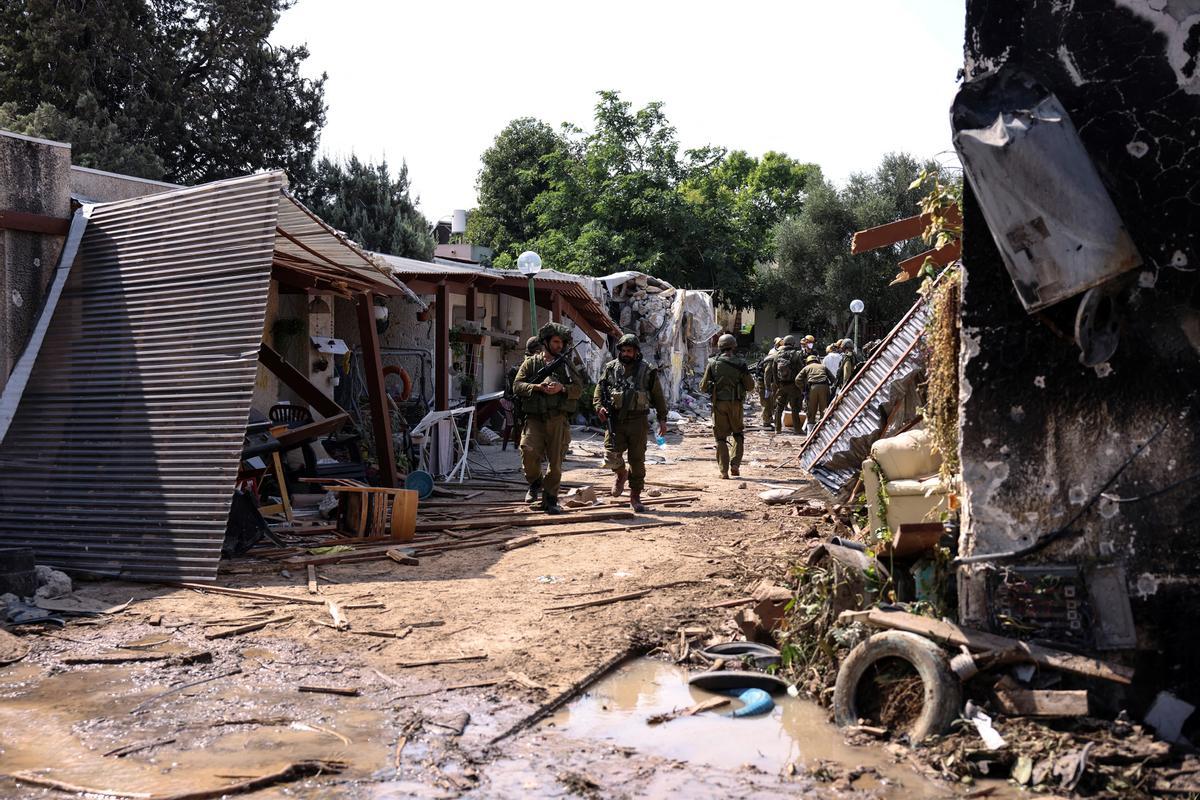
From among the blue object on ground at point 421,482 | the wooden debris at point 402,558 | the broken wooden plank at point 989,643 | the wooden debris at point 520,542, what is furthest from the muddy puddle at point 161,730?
the blue object on ground at point 421,482

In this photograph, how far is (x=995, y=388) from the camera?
187 inches

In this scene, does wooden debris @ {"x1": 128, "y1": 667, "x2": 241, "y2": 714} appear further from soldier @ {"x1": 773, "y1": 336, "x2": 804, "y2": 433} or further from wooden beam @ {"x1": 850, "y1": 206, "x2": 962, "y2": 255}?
soldier @ {"x1": 773, "y1": 336, "x2": 804, "y2": 433}

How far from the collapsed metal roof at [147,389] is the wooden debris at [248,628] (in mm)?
1064

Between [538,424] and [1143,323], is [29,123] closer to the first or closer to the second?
[538,424]

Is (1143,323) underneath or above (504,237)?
underneath

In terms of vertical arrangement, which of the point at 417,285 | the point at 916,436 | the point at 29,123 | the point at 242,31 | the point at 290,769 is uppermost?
the point at 242,31

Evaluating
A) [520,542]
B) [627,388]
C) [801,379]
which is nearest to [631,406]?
[627,388]

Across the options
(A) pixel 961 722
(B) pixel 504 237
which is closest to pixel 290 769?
(A) pixel 961 722

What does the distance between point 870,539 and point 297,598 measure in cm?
390

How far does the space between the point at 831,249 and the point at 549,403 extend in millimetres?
29412

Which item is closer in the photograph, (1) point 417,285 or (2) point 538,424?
(2) point 538,424

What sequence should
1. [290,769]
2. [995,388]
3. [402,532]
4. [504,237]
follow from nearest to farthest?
[290,769], [995,388], [402,532], [504,237]

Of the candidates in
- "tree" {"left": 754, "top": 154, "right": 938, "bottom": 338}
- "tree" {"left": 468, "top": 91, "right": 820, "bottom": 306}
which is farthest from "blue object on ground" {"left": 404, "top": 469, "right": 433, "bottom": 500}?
"tree" {"left": 754, "top": 154, "right": 938, "bottom": 338}

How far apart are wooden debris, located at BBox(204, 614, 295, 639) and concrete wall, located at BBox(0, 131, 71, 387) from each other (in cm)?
402
